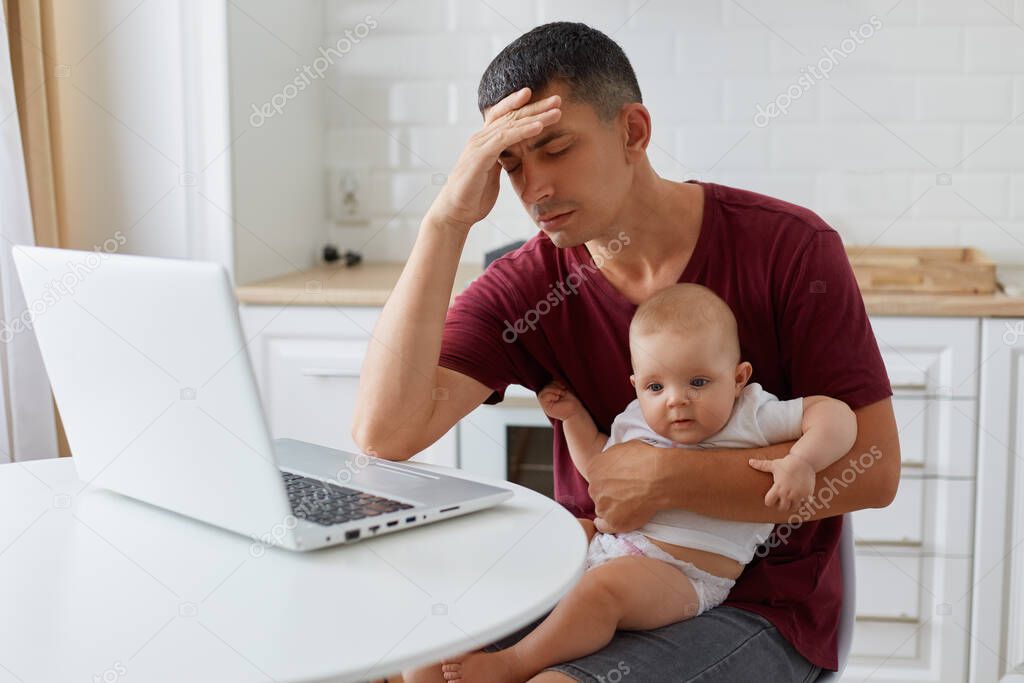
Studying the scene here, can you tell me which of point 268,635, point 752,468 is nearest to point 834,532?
point 752,468

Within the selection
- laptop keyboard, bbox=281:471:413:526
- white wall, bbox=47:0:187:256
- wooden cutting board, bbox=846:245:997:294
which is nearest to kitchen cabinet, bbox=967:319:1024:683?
wooden cutting board, bbox=846:245:997:294

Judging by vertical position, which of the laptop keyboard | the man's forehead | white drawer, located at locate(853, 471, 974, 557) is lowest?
white drawer, located at locate(853, 471, 974, 557)

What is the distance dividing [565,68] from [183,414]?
27.0 inches

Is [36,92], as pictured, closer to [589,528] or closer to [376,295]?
[376,295]

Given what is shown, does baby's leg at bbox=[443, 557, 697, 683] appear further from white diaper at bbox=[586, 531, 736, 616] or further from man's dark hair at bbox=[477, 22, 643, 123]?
man's dark hair at bbox=[477, 22, 643, 123]

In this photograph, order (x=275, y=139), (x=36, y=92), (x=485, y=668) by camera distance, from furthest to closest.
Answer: (x=275, y=139) → (x=36, y=92) → (x=485, y=668)

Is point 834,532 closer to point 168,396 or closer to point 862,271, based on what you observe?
point 168,396

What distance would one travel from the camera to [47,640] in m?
0.85

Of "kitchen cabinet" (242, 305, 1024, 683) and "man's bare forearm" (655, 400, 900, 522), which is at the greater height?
"man's bare forearm" (655, 400, 900, 522)

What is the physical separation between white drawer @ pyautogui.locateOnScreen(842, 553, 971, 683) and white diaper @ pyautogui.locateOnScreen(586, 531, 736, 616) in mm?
1192

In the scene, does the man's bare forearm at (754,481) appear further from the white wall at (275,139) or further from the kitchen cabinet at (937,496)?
the white wall at (275,139)

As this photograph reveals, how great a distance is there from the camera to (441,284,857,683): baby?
1.26m

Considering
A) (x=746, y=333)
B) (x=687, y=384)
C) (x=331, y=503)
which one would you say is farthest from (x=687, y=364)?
(x=331, y=503)

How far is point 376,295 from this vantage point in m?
2.51
